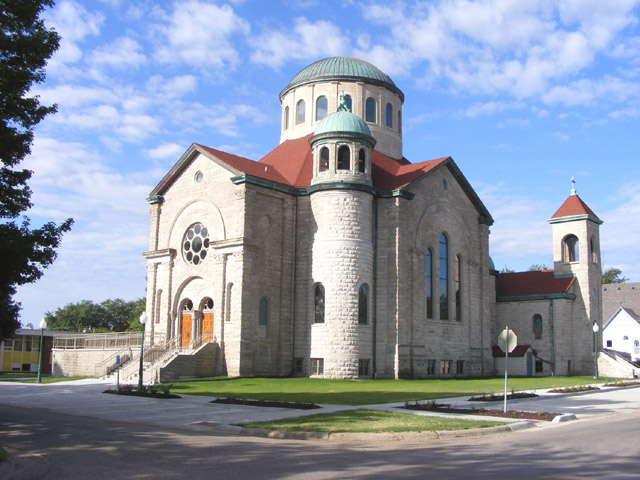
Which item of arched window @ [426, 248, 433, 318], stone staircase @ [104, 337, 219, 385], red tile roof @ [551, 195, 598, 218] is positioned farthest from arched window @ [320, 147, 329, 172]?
red tile roof @ [551, 195, 598, 218]

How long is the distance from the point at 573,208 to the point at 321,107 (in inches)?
883

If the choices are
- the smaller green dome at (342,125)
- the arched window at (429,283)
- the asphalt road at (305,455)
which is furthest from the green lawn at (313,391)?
the smaller green dome at (342,125)

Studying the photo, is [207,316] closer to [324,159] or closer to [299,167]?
[299,167]

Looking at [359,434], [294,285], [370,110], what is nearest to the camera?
[359,434]

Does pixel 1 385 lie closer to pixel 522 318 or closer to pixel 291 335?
pixel 291 335

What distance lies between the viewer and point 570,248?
53375 mm

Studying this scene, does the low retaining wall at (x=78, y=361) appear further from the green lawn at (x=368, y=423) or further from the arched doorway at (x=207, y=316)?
the green lawn at (x=368, y=423)

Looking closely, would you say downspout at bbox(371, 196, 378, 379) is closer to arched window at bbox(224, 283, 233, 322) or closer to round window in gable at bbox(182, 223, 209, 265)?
arched window at bbox(224, 283, 233, 322)

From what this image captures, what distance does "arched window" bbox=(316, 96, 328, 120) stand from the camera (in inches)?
1837

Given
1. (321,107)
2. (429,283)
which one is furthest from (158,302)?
(321,107)

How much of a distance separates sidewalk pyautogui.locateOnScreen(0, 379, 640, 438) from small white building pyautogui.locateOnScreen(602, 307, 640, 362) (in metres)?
48.2

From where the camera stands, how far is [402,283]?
38.6m

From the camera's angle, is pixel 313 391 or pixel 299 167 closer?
pixel 313 391

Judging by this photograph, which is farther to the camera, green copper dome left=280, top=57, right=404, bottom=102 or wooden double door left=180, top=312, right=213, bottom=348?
green copper dome left=280, top=57, right=404, bottom=102
